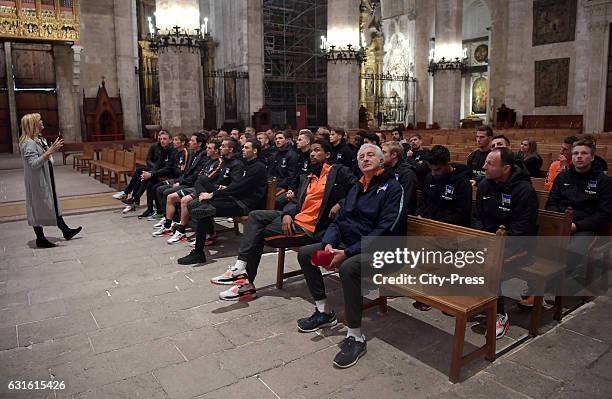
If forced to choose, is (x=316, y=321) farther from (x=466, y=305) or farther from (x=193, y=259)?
(x=193, y=259)

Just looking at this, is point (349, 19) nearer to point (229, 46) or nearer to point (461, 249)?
point (229, 46)

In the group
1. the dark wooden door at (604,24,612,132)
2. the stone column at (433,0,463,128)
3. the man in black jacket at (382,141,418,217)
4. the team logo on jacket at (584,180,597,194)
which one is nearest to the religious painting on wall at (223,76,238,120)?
the stone column at (433,0,463,128)

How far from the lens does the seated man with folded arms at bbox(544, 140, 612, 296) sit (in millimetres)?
4281

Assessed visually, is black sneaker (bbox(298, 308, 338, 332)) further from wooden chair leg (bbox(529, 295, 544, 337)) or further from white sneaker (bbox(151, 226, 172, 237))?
white sneaker (bbox(151, 226, 172, 237))

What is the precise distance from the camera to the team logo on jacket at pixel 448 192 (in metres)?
4.34

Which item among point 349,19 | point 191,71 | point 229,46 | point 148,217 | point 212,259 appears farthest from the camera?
point 229,46

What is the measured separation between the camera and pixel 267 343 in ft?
12.1

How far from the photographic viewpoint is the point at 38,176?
623 cm

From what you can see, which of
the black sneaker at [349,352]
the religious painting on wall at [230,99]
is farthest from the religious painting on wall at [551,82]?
the black sneaker at [349,352]

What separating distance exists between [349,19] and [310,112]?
11.0 m

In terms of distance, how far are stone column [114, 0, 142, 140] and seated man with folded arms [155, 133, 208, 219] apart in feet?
41.2

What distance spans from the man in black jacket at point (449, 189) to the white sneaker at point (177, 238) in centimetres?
367

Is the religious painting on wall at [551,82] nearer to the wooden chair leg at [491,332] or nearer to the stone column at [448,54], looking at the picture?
the stone column at [448,54]

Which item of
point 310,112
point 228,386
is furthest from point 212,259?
point 310,112
